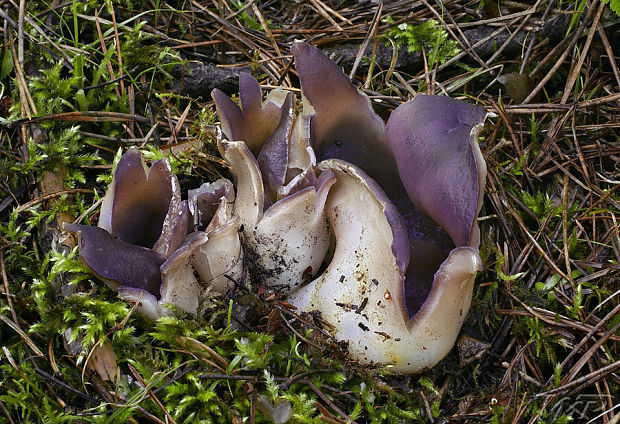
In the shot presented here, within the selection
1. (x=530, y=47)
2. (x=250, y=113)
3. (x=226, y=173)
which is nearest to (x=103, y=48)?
(x=226, y=173)

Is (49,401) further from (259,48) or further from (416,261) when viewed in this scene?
(259,48)

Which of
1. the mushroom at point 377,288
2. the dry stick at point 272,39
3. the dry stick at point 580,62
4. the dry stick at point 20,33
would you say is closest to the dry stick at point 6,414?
the mushroom at point 377,288

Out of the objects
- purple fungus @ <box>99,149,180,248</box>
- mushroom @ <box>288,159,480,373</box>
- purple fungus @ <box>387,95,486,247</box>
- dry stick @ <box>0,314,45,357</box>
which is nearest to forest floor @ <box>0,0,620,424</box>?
dry stick @ <box>0,314,45,357</box>

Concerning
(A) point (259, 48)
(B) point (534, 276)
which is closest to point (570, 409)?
(B) point (534, 276)

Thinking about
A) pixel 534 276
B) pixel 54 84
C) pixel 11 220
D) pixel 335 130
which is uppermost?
pixel 54 84

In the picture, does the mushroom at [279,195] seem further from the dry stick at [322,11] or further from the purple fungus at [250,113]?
the dry stick at [322,11]

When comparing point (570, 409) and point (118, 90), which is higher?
point (118, 90)

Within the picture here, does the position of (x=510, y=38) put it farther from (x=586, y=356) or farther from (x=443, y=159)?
(x=586, y=356)
